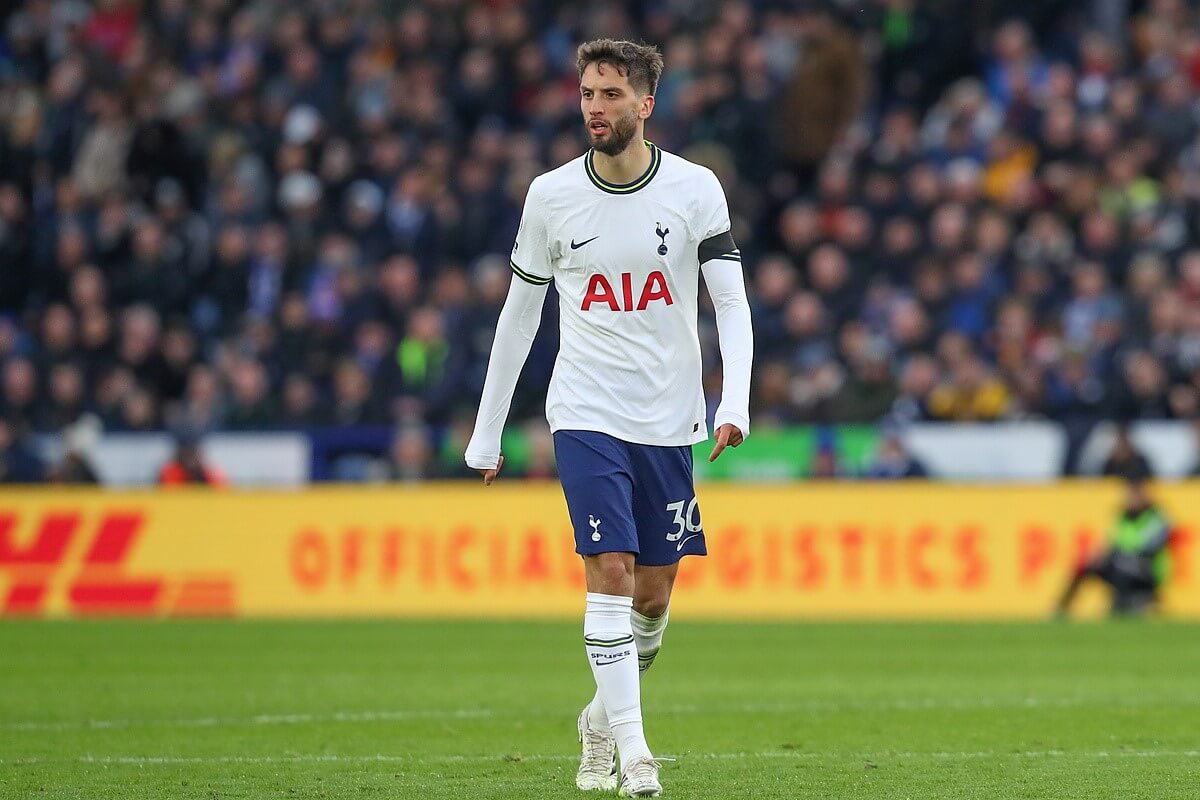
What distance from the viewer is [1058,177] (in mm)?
21875

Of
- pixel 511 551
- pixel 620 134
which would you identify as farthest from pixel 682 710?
pixel 511 551

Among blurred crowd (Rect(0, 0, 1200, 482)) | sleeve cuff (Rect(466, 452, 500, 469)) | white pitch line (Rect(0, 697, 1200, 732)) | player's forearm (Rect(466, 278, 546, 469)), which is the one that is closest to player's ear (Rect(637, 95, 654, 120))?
player's forearm (Rect(466, 278, 546, 469))

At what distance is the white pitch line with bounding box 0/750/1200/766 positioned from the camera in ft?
27.2

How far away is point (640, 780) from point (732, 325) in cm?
162

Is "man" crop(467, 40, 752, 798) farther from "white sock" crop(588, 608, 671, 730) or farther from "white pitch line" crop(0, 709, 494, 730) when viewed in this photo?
"white pitch line" crop(0, 709, 494, 730)

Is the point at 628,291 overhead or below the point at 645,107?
below

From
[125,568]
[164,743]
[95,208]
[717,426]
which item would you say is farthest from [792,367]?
[717,426]

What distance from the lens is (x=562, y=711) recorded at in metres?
10.8

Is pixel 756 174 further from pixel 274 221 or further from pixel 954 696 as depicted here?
pixel 954 696

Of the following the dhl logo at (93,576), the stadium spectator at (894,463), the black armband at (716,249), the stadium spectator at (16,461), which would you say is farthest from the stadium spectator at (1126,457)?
the black armband at (716,249)

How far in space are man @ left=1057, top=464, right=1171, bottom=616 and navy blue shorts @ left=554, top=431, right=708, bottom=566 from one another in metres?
11.2

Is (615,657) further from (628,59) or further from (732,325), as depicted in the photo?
(628,59)

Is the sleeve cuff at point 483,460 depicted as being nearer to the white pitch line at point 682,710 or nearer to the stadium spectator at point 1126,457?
the white pitch line at point 682,710

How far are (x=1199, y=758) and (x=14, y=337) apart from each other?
1778cm
